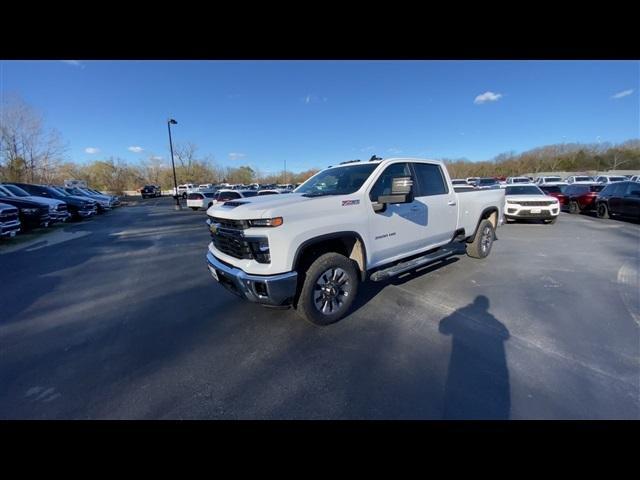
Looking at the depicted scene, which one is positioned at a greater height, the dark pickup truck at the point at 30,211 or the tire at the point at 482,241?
the dark pickup truck at the point at 30,211

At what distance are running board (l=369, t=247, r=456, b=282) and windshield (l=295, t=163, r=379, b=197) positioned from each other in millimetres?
1200

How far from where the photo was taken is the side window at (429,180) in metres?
4.47

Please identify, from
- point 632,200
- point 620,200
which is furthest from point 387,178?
point 620,200

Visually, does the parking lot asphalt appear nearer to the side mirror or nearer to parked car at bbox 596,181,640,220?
the side mirror

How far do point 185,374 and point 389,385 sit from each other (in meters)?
1.90

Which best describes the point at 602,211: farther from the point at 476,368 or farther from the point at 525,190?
the point at 476,368

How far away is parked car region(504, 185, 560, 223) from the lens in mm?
10422

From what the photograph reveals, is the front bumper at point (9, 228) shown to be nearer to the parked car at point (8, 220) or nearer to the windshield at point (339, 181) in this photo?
the parked car at point (8, 220)

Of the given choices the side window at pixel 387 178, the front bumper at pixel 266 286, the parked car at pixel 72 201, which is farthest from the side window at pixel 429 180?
the parked car at pixel 72 201

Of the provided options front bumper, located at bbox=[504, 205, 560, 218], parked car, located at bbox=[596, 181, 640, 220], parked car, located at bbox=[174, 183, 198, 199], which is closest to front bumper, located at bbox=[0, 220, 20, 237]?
parked car, located at bbox=[174, 183, 198, 199]

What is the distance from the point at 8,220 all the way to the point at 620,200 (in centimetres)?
2326

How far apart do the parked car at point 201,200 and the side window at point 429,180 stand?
1848cm

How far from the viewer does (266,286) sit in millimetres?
2789
